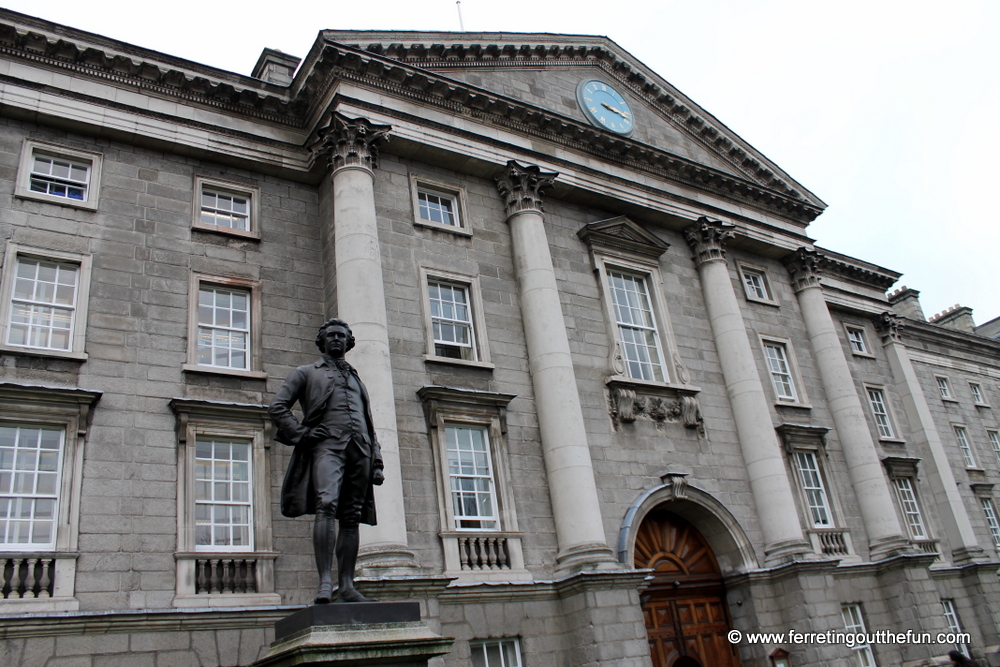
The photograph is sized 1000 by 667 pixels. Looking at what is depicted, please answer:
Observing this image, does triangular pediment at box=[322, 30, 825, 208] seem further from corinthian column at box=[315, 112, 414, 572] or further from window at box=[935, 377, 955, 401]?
window at box=[935, 377, 955, 401]

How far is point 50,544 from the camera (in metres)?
12.7

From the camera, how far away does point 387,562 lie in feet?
45.0

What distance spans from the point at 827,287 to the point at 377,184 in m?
18.1

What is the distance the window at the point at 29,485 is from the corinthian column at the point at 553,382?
29.9ft

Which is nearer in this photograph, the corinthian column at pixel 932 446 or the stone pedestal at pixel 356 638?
the stone pedestal at pixel 356 638

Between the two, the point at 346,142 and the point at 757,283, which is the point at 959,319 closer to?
the point at 757,283

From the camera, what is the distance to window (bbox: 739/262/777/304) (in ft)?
81.0

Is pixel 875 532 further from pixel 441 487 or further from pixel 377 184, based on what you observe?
pixel 377 184

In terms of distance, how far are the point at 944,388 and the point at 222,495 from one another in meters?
30.0

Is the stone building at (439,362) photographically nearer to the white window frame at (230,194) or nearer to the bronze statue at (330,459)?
the white window frame at (230,194)

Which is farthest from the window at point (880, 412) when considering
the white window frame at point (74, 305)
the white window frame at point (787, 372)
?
the white window frame at point (74, 305)

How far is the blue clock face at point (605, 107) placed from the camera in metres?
23.3

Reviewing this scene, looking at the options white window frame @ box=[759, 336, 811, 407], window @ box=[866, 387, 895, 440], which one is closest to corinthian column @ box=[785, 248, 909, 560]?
white window frame @ box=[759, 336, 811, 407]

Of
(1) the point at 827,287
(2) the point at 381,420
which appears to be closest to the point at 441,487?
(2) the point at 381,420
